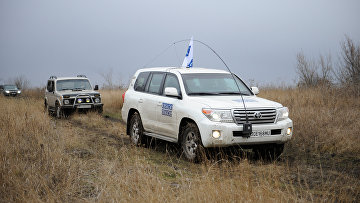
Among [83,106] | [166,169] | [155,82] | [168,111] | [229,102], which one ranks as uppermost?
[155,82]

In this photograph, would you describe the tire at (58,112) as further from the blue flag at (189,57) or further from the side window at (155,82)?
the side window at (155,82)

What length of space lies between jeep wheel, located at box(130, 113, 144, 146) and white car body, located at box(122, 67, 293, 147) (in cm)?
19

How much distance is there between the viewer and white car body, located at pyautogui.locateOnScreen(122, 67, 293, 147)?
Result: 806 cm

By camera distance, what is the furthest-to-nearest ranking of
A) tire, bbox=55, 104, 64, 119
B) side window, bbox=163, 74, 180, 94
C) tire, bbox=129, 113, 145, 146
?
tire, bbox=55, 104, 64, 119 < tire, bbox=129, 113, 145, 146 < side window, bbox=163, 74, 180, 94

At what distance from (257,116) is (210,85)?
1505 mm

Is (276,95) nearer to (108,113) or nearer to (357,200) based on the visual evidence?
(108,113)

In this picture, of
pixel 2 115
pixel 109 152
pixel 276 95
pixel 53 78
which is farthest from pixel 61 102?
pixel 109 152

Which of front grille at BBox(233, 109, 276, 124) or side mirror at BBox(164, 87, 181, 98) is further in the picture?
side mirror at BBox(164, 87, 181, 98)

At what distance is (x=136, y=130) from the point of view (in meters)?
10.9

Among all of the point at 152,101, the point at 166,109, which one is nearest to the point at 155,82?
the point at 152,101

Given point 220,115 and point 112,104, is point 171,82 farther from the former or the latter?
point 112,104

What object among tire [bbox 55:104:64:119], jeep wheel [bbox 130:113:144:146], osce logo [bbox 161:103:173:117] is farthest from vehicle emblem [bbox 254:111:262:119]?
tire [bbox 55:104:64:119]

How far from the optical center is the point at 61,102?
60.2ft

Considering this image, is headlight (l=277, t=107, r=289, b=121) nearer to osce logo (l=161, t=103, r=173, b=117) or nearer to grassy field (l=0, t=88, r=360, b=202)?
grassy field (l=0, t=88, r=360, b=202)
